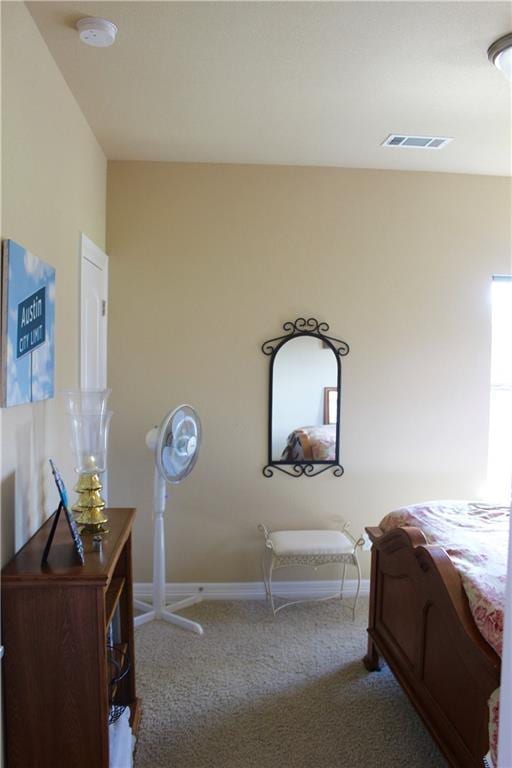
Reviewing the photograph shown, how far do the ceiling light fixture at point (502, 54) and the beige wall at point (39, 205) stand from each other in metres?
1.63

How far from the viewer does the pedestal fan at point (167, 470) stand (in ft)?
9.53

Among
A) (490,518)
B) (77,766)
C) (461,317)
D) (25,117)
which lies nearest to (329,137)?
(461,317)

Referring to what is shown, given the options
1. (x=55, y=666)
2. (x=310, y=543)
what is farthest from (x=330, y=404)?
(x=55, y=666)

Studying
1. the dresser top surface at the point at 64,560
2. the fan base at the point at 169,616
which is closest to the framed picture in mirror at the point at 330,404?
the fan base at the point at 169,616

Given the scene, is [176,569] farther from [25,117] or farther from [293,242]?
[25,117]

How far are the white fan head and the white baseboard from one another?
948 millimetres

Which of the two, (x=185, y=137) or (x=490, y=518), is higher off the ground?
(x=185, y=137)

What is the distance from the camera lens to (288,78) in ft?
7.67

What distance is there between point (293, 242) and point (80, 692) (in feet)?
8.82

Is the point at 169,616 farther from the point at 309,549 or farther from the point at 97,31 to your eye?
the point at 97,31

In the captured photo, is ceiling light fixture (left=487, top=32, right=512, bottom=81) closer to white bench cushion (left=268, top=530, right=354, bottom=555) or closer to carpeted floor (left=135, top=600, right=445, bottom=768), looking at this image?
white bench cushion (left=268, top=530, right=354, bottom=555)

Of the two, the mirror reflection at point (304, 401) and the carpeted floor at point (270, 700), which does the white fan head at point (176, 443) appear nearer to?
the mirror reflection at point (304, 401)

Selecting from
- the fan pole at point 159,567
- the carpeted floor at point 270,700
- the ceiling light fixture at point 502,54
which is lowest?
the carpeted floor at point 270,700

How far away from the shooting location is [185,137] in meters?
3.02
